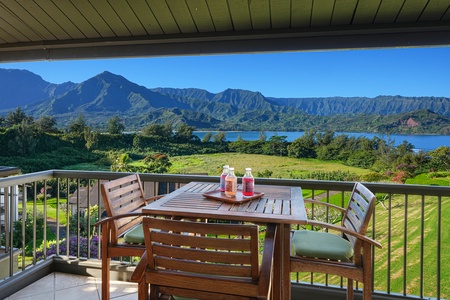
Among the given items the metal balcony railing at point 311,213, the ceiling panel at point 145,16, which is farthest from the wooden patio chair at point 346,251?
the ceiling panel at point 145,16

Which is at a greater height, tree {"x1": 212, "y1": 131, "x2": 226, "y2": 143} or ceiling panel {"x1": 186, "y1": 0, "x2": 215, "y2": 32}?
ceiling panel {"x1": 186, "y1": 0, "x2": 215, "y2": 32}

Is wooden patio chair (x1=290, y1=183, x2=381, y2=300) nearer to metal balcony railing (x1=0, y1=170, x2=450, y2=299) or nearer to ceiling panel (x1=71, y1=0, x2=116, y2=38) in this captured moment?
metal balcony railing (x1=0, y1=170, x2=450, y2=299)

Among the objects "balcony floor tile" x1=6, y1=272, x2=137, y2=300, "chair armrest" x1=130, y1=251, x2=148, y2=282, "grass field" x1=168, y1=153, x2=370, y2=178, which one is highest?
"grass field" x1=168, y1=153, x2=370, y2=178

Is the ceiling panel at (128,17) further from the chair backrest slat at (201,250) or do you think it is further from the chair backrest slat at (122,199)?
the chair backrest slat at (201,250)

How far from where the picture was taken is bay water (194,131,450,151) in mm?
4219

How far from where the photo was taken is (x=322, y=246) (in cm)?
198

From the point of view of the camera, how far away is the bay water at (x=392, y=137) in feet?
13.8

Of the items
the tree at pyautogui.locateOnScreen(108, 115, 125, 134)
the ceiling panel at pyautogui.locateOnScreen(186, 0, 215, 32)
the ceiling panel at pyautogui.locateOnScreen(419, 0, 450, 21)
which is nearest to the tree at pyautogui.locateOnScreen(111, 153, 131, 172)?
the tree at pyautogui.locateOnScreen(108, 115, 125, 134)

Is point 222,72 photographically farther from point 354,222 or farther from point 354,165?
point 354,222

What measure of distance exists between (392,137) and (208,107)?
3368 mm

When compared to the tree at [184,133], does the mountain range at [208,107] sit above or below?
above

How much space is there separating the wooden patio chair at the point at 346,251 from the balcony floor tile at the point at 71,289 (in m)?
1.63

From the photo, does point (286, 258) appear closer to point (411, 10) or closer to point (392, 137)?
point (411, 10)

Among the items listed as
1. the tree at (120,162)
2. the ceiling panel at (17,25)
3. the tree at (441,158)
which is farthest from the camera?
the tree at (120,162)
